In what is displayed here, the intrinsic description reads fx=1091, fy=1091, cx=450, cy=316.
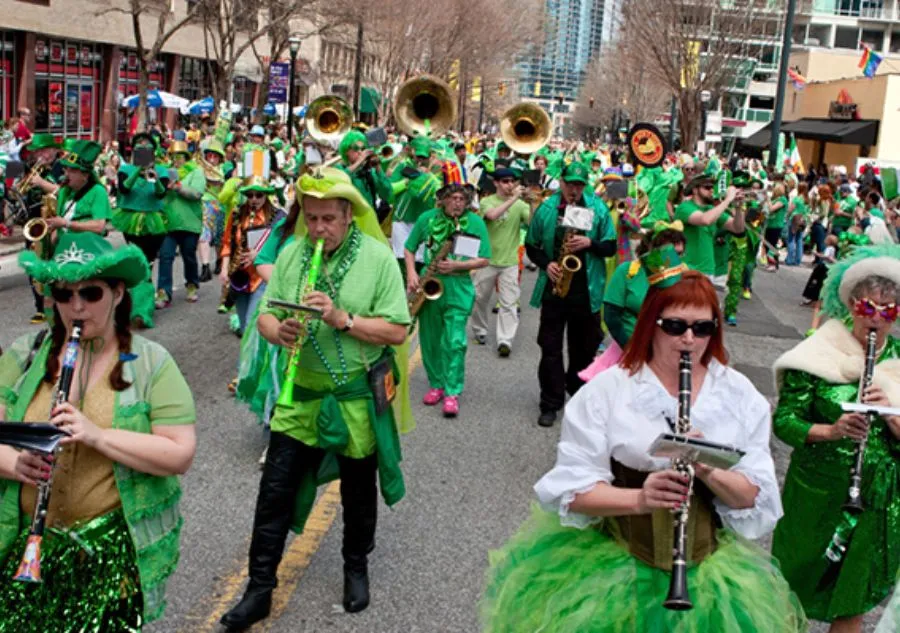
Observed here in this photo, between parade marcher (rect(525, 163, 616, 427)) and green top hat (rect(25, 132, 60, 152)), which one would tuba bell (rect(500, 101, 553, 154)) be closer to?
green top hat (rect(25, 132, 60, 152))

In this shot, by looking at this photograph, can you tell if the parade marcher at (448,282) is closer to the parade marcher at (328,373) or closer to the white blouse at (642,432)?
the parade marcher at (328,373)

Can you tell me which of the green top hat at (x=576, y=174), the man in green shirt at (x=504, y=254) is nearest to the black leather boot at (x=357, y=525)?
the green top hat at (x=576, y=174)

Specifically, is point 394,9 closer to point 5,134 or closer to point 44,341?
point 5,134

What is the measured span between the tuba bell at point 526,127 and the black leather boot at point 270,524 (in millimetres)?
11225

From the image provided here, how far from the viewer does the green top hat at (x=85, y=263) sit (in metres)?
3.22

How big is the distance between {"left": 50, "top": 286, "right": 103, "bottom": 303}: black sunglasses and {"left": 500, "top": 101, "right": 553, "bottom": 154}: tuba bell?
12515 millimetres

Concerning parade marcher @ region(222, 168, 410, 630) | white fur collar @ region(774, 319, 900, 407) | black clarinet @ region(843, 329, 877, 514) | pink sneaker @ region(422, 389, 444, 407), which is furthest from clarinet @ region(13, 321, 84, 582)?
pink sneaker @ region(422, 389, 444, 407)

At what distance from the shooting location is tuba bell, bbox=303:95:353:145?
42.3 ft

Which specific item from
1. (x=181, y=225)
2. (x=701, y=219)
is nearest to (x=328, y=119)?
(x=181, y=225)

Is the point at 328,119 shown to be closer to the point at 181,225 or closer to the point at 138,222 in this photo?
the point at 181,225

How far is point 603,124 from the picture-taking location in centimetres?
12150

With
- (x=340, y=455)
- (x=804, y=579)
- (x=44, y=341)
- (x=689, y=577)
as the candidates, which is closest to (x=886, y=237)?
(x=804, y=579)

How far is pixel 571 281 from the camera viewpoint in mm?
8266

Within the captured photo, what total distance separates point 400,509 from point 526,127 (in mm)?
10158
